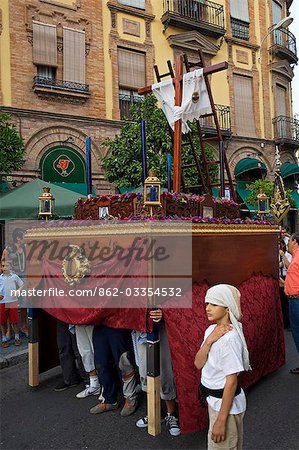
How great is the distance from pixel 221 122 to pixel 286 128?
4.40 metres

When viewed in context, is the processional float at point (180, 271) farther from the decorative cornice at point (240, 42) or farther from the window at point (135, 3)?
the decorative cornice at point (240, 42)

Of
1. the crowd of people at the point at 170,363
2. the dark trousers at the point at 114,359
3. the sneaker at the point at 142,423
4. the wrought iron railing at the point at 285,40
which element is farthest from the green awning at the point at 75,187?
the wrought iron railing at the point at 285,40

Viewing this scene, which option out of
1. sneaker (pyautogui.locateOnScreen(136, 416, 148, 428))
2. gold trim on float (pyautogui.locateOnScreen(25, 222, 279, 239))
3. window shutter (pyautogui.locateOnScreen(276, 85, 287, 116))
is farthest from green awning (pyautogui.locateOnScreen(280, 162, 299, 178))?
sneaker (pyautogui.locateOnScreen(136, 416, 148, 428))

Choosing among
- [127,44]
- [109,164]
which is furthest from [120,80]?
[109,164]

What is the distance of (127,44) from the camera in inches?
557

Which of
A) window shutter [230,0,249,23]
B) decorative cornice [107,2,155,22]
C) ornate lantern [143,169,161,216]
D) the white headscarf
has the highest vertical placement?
window shutter [230,0,249,23]

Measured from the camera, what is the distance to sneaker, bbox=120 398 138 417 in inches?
157

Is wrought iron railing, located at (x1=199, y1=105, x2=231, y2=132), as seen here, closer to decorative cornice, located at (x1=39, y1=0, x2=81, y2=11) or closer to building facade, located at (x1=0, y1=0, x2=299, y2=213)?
building facade, located at (x1=0, y1=0, x2=299, y2=213)

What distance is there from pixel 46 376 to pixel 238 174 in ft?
43.3

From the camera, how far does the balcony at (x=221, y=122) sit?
51.4ft

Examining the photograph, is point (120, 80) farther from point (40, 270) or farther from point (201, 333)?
point (201, 333)

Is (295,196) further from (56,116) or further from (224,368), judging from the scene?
(224,368)

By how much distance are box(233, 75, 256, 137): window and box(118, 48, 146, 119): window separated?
488 centimetres

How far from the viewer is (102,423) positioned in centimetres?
385
